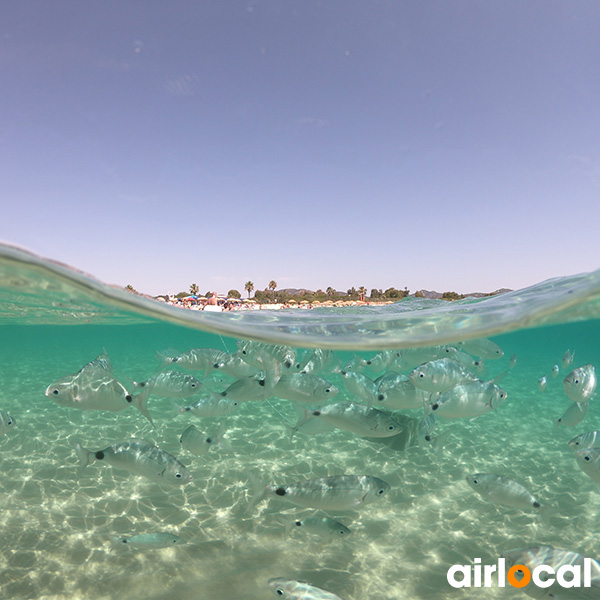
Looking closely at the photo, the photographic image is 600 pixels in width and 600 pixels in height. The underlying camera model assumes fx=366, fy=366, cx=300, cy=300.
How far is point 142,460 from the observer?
15.7 ft

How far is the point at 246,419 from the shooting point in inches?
476

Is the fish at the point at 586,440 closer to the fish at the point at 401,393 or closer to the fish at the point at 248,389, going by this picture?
the fish at the point at 401,393

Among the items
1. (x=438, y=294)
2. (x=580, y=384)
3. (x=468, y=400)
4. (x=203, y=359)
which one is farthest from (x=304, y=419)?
(x=438, y=294)

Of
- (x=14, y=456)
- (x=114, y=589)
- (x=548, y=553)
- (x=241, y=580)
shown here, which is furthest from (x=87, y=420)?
(x=548, y=553)

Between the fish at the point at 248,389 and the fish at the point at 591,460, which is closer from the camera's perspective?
the fish at the point at 591,460

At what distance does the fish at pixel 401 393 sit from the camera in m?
5.68

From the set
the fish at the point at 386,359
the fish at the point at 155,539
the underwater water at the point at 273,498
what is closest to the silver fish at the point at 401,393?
the underwater water at the point at 273,498

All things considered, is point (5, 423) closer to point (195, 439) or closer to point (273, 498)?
point (195, 439)

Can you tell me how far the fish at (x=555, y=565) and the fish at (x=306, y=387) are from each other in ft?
9.79

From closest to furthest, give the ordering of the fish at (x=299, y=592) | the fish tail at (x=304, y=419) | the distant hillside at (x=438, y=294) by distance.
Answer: the fish at (x=299, y=592), the fish tail at (x=304, y=419), the distant hillside at (x=438, y=294)

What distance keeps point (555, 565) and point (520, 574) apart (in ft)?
1.91

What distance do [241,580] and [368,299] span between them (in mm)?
15755

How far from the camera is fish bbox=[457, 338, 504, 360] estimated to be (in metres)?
7.90

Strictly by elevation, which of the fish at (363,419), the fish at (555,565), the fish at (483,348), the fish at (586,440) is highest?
the fish at (483,348)
